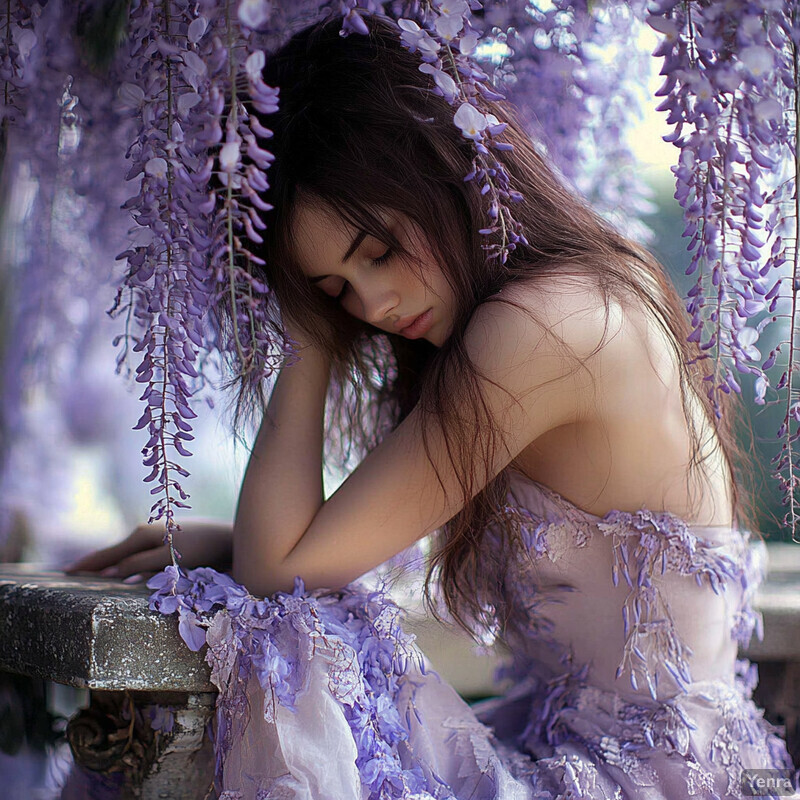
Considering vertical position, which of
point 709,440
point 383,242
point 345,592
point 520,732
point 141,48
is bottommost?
point 520,732

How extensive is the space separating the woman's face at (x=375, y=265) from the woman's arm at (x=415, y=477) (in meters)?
0.10

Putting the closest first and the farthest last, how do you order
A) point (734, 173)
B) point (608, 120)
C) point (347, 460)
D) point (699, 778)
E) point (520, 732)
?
point (734, 173)
point (699, 778)
point (520, 732)
point (347, 460)
point (608, 120)

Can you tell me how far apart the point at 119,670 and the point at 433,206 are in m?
0.69

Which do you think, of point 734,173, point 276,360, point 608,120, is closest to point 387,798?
point 276,360

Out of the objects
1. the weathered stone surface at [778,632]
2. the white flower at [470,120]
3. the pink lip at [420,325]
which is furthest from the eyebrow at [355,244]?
the weathered stone surface at [778,632]

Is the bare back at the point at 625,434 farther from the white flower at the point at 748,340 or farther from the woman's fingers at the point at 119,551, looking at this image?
the woman's fingers at the point at 119,551

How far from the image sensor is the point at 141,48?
93 cm

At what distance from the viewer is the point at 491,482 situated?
115cm

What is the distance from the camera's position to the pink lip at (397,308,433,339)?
118 centimetres

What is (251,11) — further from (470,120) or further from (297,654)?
(297,654)

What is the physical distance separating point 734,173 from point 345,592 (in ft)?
2.26

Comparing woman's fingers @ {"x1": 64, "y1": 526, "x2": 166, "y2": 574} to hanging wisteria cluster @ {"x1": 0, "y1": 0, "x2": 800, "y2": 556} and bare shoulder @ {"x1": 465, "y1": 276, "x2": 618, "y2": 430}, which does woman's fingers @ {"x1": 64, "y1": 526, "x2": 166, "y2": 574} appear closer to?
hanging wisteria cluster @ {"x1": 0, "y1": 0, "x2": 800, "y2": 556}

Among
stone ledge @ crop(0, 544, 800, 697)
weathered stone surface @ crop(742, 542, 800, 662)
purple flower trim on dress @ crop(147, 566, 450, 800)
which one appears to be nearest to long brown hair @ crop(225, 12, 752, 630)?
purple flower trim on dress @ crop(147, 566, 450, 800)

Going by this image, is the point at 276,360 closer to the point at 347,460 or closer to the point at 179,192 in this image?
the point at 179,192
